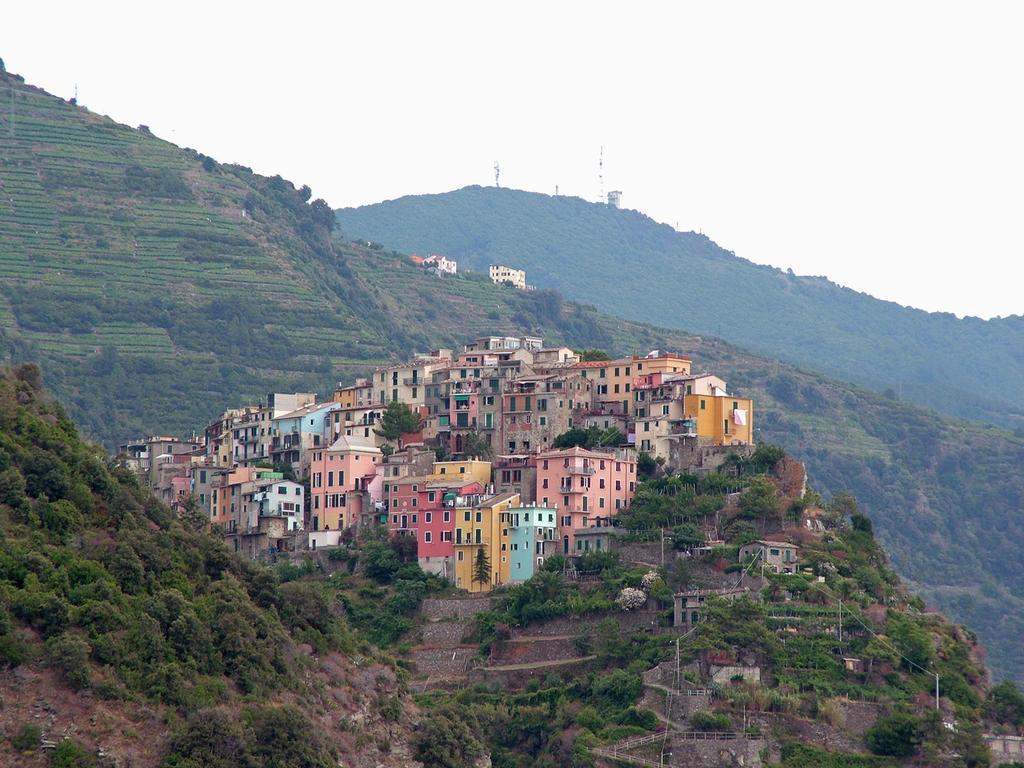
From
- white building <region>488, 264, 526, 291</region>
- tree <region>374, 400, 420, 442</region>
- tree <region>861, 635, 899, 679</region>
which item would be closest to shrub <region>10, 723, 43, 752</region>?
tree <region>861, 635, 899, 679</region>

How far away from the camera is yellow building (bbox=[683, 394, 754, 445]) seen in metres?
86.6

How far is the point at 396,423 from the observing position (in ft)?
298

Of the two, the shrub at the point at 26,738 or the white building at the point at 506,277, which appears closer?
the shrub at the point at 26,738

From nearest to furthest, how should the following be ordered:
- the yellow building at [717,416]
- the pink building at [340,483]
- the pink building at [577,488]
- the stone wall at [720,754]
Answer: the stone wall at [720,754], the pink building at [577,488], the yellow building at [717,416], the pink building at [340,483]

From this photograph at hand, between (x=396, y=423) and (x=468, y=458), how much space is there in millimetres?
4649

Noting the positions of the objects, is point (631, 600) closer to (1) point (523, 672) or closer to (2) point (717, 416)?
(1) point (523, 672)

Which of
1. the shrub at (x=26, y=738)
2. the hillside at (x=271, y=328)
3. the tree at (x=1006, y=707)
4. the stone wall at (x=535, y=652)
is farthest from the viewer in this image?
the hillside at (x=271, y=328)

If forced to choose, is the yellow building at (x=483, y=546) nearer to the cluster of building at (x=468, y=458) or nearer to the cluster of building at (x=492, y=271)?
the cluster of building at (x=468, y=458)

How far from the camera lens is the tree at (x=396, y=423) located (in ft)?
297

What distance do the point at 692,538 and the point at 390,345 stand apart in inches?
2655

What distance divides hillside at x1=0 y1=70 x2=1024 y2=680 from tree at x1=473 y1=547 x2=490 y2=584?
149 ft

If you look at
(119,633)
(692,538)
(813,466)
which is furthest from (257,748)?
(813,466)

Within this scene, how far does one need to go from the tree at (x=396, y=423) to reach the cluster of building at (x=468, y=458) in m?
0.21

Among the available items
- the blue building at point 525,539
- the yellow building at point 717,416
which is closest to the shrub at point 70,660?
the blue building at point 525,539
